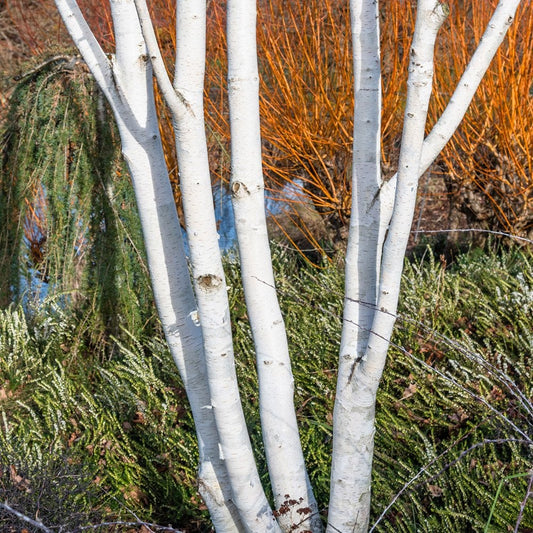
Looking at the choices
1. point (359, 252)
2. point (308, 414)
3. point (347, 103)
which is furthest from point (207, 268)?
point (347, 103)

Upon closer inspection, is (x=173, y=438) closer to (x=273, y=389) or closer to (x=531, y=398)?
(x=273, y=389)

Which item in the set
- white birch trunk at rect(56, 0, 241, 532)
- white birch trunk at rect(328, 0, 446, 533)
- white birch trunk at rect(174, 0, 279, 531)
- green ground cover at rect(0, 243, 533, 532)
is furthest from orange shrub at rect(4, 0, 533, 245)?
white birch trunk at rect(328, 0, 446, 533)

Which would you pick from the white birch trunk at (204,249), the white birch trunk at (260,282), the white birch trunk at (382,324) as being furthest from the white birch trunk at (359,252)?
the white birch trunk at (204,249)

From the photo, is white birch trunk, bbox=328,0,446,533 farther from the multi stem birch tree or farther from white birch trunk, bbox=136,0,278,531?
white birch trunk, bbox=136,0,278,531

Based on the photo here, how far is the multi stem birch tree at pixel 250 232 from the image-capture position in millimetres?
1349

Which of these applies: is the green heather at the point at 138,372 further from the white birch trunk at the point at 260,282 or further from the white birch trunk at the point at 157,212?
the white birch trunk at the point at 157,212

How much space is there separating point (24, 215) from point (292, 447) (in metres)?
2.28

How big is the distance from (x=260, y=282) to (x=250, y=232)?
0.14 metres

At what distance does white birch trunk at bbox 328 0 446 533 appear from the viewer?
1.31 m

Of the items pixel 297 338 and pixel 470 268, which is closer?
pixel 297 338

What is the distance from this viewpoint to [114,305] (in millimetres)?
3266

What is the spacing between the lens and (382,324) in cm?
146

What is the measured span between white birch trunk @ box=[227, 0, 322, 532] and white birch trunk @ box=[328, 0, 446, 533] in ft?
0.41

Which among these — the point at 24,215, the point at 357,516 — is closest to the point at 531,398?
the point at 357,516
